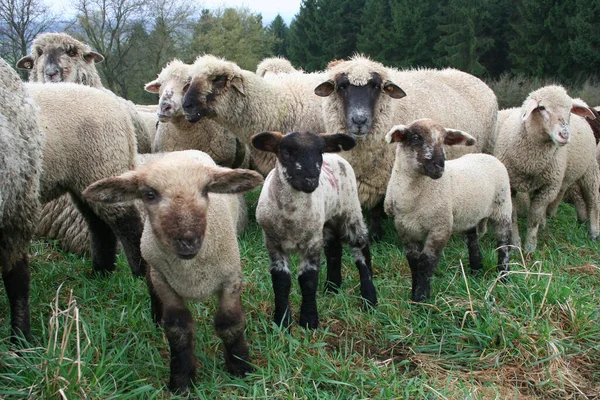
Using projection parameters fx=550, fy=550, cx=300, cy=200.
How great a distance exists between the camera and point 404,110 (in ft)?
19.8

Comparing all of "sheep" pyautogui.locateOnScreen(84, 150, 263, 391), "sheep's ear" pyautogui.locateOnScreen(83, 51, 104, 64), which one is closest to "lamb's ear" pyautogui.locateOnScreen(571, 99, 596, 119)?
"sheep" pyautogui.locateOnScreen(84, 150, 263, 391)

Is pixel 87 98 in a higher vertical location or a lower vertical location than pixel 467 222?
higher

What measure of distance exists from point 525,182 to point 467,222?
1.80m

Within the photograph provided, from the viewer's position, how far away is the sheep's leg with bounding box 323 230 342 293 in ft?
14.1

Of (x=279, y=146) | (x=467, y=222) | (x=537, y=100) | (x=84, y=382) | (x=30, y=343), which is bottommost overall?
(x=30, y=343)

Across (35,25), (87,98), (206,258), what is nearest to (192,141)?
(87,98)

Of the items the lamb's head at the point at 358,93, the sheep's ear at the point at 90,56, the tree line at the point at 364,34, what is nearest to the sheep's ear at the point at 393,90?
the lamb's head at the point at 358,93

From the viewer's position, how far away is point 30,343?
3.40 metres

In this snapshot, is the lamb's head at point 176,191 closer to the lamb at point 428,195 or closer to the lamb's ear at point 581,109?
the lamb at point 428,195

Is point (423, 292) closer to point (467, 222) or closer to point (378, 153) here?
point (467, 222)

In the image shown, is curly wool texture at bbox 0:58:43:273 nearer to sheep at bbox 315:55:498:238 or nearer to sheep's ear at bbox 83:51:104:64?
sheep at bbox 315:55:498:238

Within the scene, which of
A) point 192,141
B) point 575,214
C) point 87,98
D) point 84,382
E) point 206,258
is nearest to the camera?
point 84,382

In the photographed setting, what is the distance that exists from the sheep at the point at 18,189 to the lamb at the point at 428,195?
8.03 feet

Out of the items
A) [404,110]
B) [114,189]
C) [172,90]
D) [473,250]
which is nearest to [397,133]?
[473,250]
